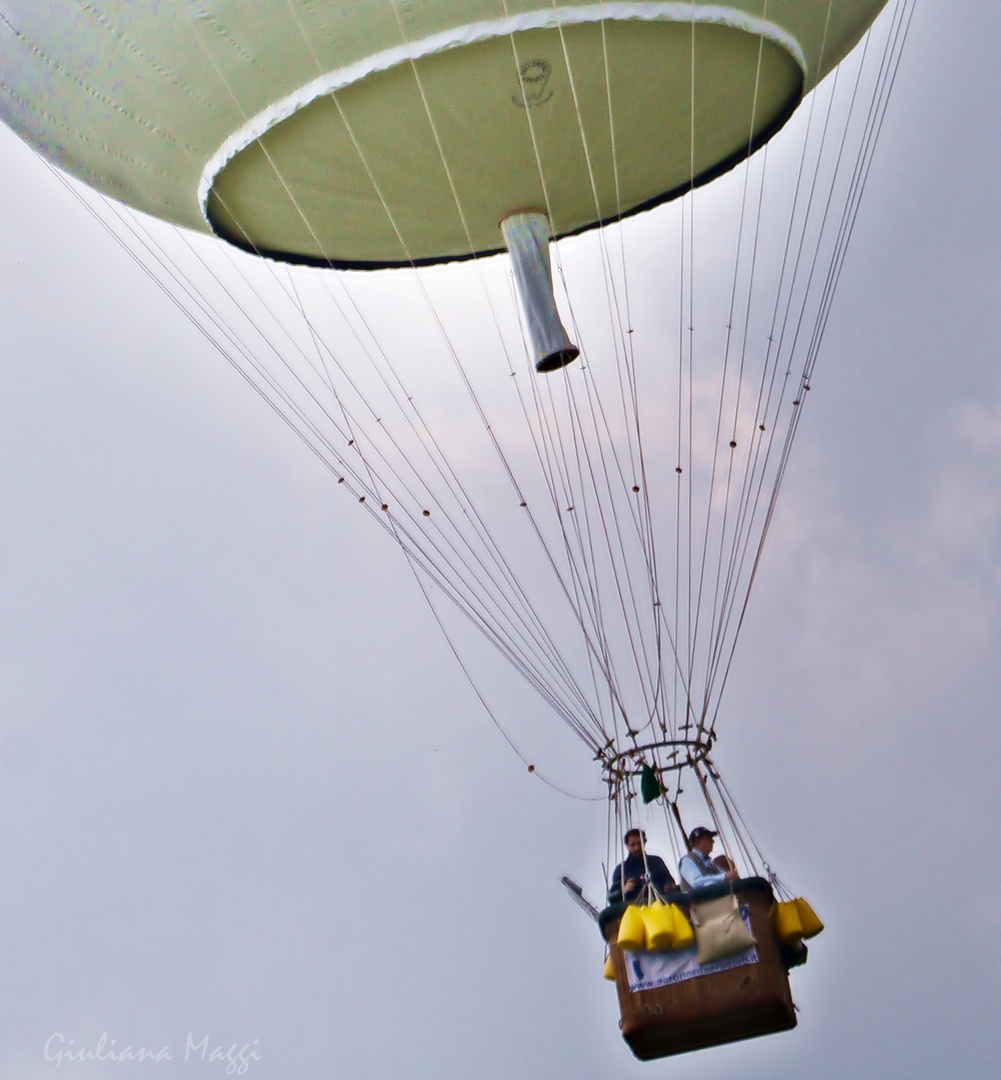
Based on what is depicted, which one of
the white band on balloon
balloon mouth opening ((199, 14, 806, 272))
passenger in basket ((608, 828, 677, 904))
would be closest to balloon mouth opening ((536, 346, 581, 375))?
balloon mouth opening ((199, 14, 806, 272))

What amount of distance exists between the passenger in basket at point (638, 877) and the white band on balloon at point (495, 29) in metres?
5.97

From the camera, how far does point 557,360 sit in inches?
517

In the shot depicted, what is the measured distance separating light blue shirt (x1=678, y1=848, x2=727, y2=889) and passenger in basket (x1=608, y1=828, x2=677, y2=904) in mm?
151

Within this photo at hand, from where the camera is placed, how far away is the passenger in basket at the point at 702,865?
11.2 meters

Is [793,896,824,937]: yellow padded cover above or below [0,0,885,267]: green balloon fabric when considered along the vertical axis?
below

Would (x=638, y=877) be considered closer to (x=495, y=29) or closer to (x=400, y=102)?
(x=400, y=102)

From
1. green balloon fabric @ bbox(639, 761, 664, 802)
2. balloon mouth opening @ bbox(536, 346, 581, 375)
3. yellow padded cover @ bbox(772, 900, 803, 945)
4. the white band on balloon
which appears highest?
the white band on balloon

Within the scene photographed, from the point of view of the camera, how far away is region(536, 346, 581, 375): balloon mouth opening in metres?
13.1

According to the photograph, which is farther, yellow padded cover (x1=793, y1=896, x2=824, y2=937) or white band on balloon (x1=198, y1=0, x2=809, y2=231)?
white band on balloon (x1=198, y1=0, x2=809, y2=231)

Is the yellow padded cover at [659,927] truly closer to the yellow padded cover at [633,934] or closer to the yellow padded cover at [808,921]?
the yellow padded cover at [633,934]

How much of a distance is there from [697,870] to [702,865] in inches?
3.2

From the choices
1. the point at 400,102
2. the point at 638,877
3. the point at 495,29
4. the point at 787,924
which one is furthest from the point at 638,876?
the point at 495,29

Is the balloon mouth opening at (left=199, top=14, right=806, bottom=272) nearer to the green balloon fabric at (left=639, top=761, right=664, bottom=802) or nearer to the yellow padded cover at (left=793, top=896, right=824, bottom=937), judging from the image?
the green balloon fabric at (left=639, top=761, right=664, bottom=802)

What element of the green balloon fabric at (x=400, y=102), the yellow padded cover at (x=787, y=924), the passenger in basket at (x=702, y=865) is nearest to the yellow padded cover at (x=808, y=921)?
the yellow padded cover at (x=787, y=924)
